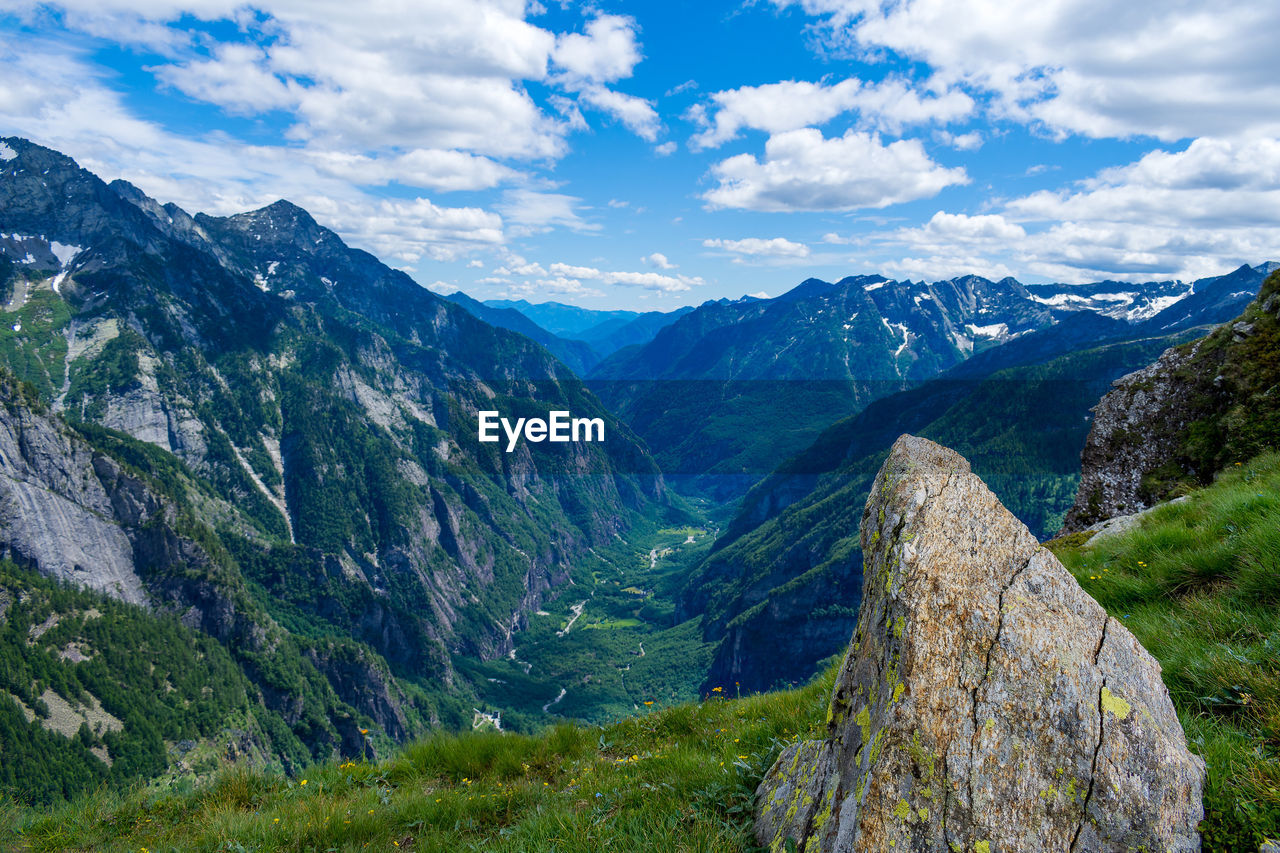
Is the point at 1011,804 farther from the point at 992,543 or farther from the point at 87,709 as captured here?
the point at 87,709

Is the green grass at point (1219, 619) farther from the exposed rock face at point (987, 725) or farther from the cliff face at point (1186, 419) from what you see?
the cliff face at point (1186, 419)

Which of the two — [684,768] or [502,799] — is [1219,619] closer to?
[684,768]

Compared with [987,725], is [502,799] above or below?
below

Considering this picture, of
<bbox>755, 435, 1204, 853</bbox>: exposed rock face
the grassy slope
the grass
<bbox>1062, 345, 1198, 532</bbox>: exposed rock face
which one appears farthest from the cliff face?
<bbox>755, 435, 1204, 853</bbox>: exposed rock face

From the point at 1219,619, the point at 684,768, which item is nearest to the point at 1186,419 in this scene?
the point at 1219,619

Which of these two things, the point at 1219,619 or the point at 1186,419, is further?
the point at 1186,419

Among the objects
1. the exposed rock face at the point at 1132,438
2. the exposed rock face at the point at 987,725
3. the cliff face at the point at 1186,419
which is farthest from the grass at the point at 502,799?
the exposed rock face at the point at 1132,438
